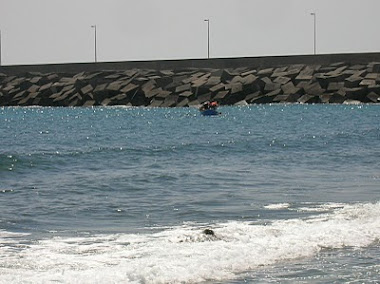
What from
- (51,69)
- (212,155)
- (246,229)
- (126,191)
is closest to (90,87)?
(51,69)

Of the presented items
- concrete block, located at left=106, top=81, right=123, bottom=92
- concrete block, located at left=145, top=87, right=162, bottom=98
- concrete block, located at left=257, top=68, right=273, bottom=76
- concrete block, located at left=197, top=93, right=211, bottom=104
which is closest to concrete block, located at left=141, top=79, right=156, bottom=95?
concrete block, located at left=145, top=87, right=162, bottom=98

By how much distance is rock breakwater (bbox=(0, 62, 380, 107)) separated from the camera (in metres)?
102

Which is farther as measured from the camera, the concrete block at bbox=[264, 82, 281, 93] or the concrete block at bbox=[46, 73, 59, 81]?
the concrete block at bbox=[46, 73, 59, 81]

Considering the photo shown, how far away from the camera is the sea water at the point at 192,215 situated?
41.1 ft

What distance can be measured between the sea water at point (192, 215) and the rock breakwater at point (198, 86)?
63.4m

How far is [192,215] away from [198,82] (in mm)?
91453

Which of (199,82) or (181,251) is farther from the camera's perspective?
(199,82)

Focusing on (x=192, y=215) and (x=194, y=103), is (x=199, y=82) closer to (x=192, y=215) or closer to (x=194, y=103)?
(x=194, y=103)

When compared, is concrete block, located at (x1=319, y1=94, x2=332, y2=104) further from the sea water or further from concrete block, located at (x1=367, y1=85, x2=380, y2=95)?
the sea water

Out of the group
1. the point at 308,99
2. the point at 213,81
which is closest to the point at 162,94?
the point at 213,81

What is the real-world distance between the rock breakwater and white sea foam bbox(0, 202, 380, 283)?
84424 mm

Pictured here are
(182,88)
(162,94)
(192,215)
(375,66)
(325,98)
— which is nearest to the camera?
(192,215)

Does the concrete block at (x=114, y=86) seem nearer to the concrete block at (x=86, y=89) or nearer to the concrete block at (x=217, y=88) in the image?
the concrete block at (x=86, y=89)

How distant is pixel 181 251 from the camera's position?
13688 millimetres
